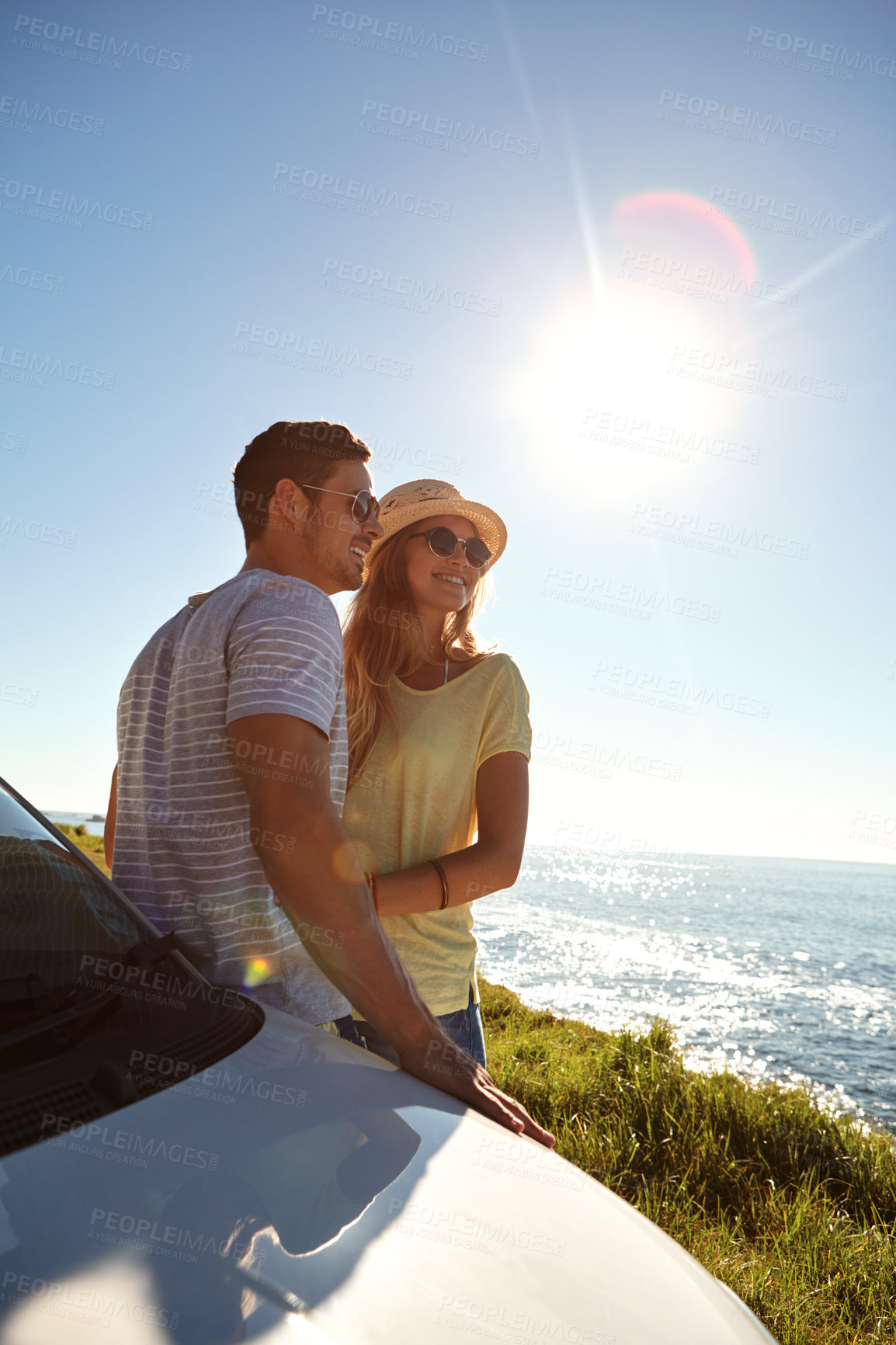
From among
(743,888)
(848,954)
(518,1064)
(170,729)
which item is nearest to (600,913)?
(848,954)

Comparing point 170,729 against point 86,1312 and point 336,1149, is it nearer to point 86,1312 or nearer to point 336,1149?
point 336,1149

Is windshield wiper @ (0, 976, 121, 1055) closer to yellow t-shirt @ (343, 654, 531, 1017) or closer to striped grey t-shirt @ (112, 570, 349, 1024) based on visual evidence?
striped grey t-shirt @ (112, 570, 349, 1024)

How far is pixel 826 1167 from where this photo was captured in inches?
150

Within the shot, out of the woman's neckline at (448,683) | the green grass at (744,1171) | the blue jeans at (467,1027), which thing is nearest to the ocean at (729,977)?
the green grass at (744,1171)

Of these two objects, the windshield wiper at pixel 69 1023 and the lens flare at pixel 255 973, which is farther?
the lens flare at pixel 255 973

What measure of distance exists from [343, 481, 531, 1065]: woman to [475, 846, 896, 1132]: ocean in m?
3.59

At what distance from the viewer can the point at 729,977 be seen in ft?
75.8

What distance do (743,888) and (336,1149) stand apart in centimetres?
9383

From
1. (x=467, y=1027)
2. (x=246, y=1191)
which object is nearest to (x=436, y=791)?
(x=467, y=1027)

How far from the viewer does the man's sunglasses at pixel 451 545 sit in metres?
2.76

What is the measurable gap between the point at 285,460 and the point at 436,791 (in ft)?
3.53

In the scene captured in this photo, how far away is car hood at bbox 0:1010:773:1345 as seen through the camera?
2.60ft

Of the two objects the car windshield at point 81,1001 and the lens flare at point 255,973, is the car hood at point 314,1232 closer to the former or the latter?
the car windshield at point 81,1001

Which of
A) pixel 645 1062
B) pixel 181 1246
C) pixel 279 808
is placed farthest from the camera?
pixel 645 1062
